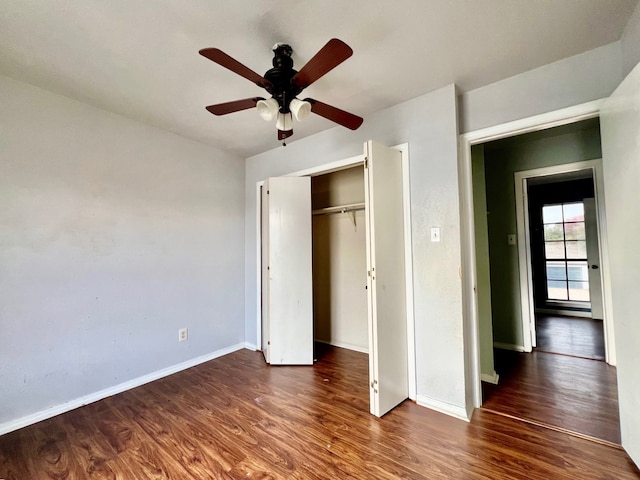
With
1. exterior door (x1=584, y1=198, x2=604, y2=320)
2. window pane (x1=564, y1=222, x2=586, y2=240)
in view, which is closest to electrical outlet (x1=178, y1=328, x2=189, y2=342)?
exterior door (x1=584, y1=198, x2=604, y2=320)

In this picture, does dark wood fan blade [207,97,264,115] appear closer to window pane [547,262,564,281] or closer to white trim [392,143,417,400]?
white trim [392,143,417,400]

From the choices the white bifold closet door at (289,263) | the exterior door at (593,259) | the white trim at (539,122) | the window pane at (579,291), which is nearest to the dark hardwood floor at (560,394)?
the white bifold closet door at (289,263)

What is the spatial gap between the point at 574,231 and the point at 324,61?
625 cm

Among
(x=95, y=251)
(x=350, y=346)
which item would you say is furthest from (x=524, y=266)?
(x=95, y=251)

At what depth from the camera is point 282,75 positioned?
1623 millimetres

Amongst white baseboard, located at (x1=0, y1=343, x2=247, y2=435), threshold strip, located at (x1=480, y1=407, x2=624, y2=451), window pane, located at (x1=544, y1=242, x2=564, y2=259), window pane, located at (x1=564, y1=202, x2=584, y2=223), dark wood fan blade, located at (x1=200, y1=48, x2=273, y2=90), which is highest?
dark wood fan blade, located at (x1=200, y1=48, x2=273, y2=90)

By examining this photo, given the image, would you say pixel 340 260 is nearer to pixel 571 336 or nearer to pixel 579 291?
pixel 571 336

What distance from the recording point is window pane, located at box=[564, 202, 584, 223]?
5.14 m

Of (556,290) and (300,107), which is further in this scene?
(556,290)

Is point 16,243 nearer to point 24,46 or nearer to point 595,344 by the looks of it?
point 24,46

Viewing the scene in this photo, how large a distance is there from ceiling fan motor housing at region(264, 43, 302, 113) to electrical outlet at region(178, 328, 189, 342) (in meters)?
2.50

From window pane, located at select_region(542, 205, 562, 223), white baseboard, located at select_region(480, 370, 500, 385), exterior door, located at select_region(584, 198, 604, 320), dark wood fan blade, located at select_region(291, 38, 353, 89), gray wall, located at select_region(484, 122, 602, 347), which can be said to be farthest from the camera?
window pane, located at select_region(542, 205, 562, 223)

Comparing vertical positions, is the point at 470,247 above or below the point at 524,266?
above

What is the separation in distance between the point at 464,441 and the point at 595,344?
122 inches
